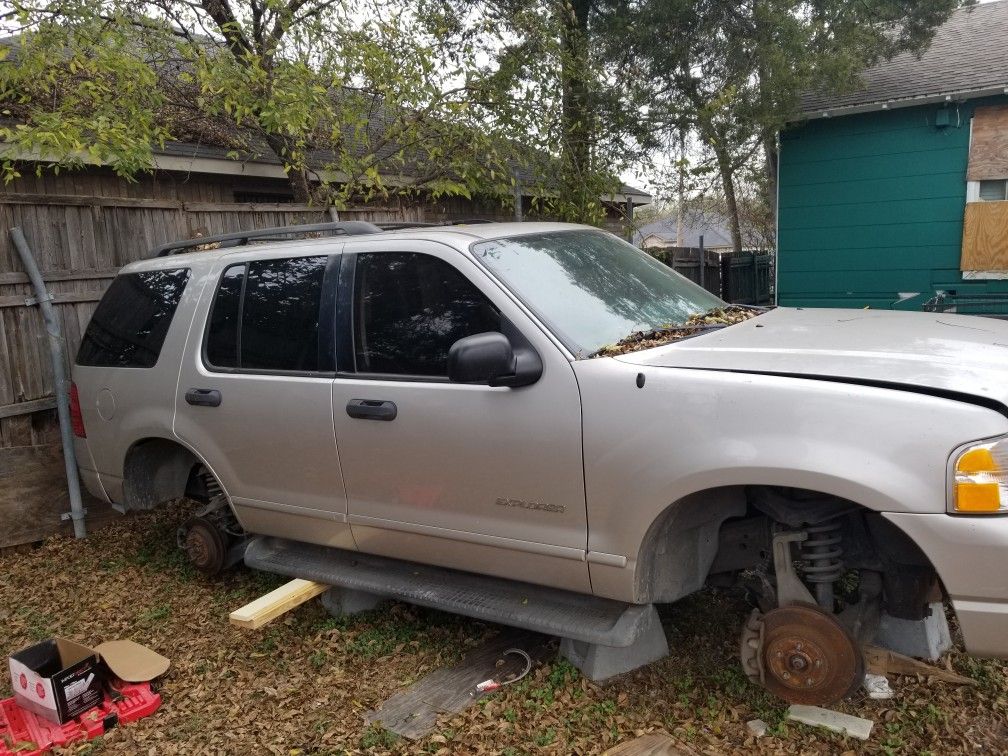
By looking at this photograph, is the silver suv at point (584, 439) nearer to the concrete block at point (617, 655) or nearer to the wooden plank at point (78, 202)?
the concrete block at point (617, 655)

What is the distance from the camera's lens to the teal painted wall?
1110 centimetres

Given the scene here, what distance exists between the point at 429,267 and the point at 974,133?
9975mm

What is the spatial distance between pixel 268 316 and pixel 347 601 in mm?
1576

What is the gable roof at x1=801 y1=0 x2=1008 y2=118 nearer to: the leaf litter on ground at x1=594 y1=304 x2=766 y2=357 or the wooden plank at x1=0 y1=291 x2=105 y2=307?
the leaf litter on ground at x1=594 y1=304 x2=766 y2=357

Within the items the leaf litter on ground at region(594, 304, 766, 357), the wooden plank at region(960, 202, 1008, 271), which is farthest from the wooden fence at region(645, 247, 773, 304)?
the leaf litter on ground at region(594, 304, 766, 357)

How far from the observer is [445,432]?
11.5ft

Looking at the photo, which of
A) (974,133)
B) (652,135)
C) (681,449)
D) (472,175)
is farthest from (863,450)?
(974,133)

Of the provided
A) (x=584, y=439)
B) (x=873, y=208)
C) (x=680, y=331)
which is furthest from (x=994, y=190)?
(x=584, y=439)

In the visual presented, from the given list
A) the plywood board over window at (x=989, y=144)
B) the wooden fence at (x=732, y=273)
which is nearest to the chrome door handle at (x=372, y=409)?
the plywood board over window at (x=989, y=144)

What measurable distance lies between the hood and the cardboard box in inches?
107

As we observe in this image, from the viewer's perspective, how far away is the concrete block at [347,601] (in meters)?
4.38

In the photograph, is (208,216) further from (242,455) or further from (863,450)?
(863,450)

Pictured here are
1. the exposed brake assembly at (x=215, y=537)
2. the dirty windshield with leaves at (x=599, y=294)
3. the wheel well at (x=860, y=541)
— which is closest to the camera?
the wheel well at (x=860, y=541)

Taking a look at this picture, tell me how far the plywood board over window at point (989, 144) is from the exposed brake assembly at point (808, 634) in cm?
975
